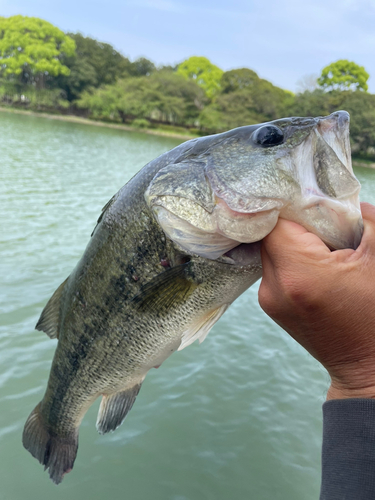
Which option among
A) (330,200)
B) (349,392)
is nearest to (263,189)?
(330,200)

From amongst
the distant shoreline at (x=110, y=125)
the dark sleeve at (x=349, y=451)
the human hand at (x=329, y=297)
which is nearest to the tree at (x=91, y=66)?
the distant shoreline at (x=110, y=125)

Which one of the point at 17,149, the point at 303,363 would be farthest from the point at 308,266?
the point at 17,149

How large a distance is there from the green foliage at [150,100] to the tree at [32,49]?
9388 millimetres

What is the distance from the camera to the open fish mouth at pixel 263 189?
1412 millimetres

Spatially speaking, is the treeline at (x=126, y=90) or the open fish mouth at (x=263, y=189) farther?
the treeline at (x=126, y=90)

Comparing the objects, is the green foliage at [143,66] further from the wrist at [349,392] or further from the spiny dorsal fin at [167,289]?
the wrist at [349,392]

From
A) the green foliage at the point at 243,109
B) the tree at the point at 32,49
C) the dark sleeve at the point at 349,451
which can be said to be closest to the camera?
the dark sleeve at the point at 349,451

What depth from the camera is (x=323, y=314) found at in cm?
135

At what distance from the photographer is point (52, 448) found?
8.39 ft

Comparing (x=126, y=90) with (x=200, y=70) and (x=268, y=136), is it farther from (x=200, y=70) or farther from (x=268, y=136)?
(x=268, y=136)

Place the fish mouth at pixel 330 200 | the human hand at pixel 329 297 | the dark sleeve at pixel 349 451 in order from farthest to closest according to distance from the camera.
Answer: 1. the fish mouth at pixel 330 200
2. the human hand at pixel 329 297
3. the dark sleeve at pixel 349 451

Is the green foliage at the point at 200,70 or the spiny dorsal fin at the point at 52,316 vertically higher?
the green foliage at the point at 200,70

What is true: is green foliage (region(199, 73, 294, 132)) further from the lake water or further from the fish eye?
the fish eye

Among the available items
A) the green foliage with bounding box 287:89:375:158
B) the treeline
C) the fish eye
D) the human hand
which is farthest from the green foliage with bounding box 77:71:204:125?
the human hand
